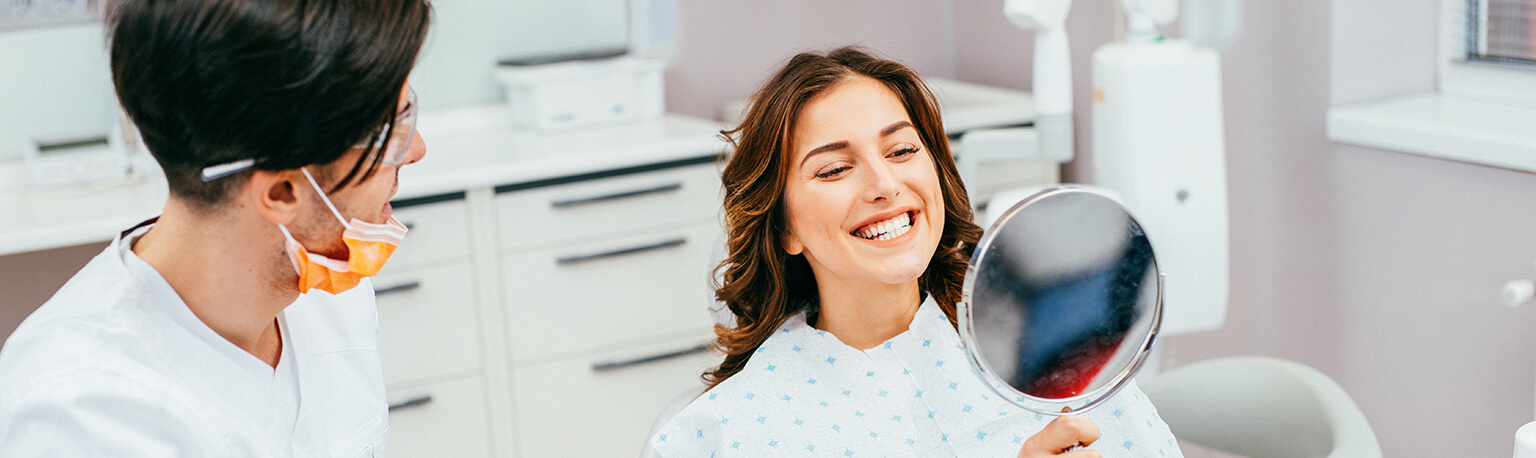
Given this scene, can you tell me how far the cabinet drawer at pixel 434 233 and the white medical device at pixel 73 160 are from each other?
0.62 m

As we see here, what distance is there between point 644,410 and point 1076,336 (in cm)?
179

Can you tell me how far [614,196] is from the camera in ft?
8.39

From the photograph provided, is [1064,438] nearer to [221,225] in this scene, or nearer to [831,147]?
[831,147]

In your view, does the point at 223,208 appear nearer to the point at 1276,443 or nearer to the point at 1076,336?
the point at 1076,336

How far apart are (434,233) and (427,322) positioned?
177 millimetres

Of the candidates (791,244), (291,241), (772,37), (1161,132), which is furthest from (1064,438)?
(772,37)

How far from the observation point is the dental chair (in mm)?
1746

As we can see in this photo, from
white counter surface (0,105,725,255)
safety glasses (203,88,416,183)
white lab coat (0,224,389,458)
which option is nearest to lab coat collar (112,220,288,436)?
white lab coat (0,224,389,458)

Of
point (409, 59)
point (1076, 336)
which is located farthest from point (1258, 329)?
point (409, 59)

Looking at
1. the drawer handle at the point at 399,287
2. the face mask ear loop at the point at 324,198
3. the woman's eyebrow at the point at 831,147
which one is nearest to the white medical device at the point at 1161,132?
the woman's eyebrow at the point at 831,147

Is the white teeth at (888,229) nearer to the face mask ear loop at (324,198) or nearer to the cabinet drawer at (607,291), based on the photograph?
the face mask ear loop at (324,198)

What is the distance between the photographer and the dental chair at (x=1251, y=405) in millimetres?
1746

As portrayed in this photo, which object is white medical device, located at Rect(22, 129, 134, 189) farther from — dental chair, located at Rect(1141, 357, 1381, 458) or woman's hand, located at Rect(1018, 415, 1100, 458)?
woman's hand, located at Rect(1018, 415, 1100, 458)

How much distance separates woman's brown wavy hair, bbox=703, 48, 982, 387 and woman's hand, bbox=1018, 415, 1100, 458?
1.71 ft
